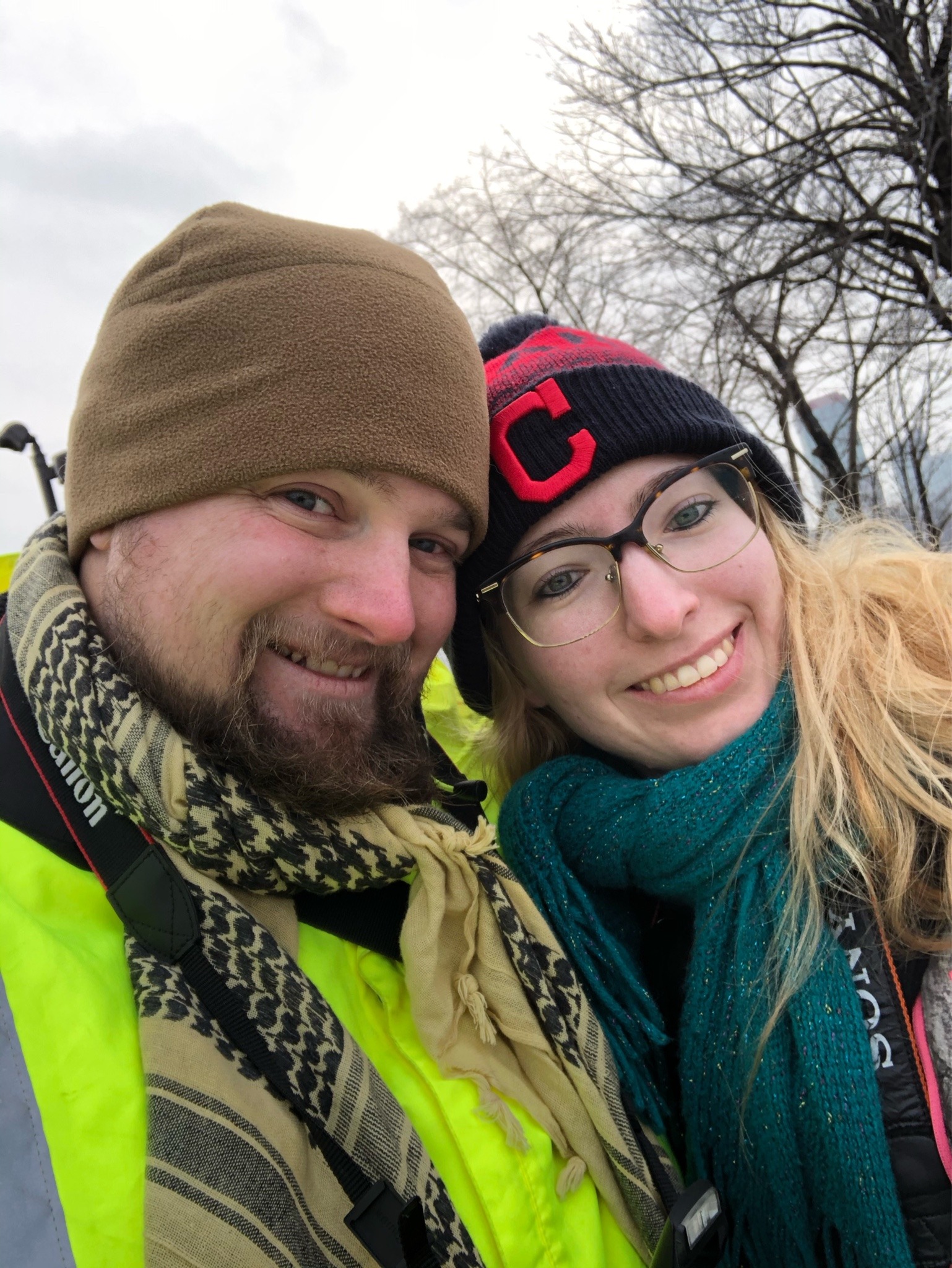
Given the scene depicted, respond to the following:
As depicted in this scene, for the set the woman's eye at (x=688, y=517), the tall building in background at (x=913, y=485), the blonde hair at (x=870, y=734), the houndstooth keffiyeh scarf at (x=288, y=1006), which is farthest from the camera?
the tall building in background at (x=913, y=485)

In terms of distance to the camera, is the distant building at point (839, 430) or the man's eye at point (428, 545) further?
the distant building at point (839, 430)

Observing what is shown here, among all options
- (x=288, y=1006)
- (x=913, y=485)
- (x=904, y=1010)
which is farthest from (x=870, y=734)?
(x=913, y=485)

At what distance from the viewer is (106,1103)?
3.19 ft

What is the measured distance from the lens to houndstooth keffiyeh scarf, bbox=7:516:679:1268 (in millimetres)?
985

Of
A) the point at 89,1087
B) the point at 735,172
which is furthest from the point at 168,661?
the point at 735,172

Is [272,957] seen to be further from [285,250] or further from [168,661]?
[285,250]

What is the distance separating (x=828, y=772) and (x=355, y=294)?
1.26m

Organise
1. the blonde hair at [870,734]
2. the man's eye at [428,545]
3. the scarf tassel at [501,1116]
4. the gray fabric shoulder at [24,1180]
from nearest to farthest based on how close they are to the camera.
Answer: the gray fabric shoulder at [24,1180] → the scarf tassel at [501,1116] → the blonde hair at [870,734] → the man's eye at [428,545]

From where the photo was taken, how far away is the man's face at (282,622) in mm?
1337

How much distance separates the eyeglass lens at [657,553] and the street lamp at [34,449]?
223cm

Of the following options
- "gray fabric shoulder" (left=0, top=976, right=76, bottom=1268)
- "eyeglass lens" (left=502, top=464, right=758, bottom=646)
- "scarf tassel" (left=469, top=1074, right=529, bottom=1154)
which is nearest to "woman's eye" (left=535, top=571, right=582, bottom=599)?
"eyeglass lens" (left=502, top=464, right=758, bottom=646)

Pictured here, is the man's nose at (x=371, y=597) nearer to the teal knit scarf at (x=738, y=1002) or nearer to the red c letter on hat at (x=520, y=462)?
the red c letter on hat at (x=520, y=462)

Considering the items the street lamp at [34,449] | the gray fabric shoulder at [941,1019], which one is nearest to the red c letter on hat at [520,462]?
the gray fabric shoulder at [941,1019]

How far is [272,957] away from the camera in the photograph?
1.15 meters
